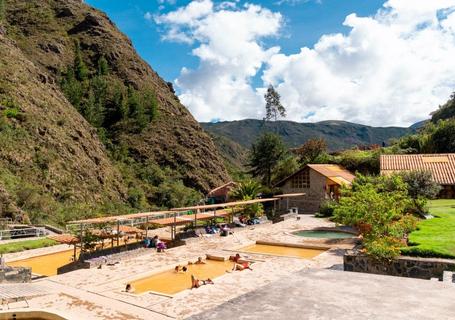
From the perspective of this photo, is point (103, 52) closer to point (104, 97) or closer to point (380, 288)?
point (104, 97)

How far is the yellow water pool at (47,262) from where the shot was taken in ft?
61.8

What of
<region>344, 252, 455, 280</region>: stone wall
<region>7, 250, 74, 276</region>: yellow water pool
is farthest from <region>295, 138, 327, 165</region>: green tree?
<region>344, 252, 455, 280</region>: stone wall

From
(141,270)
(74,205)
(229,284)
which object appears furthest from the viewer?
(74,205)

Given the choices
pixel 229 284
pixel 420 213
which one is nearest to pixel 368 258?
pixel 229 284

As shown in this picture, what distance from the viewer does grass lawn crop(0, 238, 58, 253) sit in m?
21.5

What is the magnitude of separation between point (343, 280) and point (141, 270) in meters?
12.9

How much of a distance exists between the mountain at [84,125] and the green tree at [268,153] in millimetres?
11103

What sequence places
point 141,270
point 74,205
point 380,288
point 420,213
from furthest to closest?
point 74,205 → point 420,213 → point 141,270 → point 380,288

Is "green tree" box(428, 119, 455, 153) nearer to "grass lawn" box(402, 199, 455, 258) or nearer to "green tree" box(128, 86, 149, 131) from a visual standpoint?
"grass lawn" box(402, 199, 455, 258)

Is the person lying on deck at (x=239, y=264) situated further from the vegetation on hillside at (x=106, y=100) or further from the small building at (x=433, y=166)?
the vegetation on hillside at (x=106, y=100)

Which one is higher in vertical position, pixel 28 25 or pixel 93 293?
pixel 28 25

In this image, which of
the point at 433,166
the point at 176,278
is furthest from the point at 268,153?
the point at 176,278

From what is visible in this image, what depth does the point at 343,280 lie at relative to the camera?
542cm

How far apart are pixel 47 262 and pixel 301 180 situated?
91.8ft
